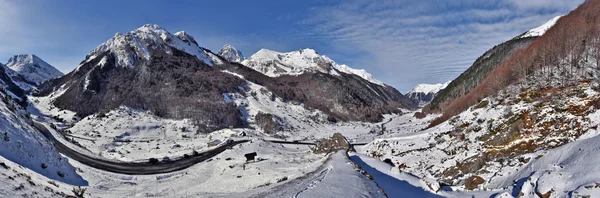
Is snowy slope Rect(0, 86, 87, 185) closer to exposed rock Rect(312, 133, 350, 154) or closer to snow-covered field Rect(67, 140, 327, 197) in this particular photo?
snow-covered field Rect(67, 140, 327, 197)

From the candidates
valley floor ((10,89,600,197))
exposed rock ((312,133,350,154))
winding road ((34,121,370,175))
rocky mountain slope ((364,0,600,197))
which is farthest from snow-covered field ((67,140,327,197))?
rocky mountain slope ((364,0,600,197))

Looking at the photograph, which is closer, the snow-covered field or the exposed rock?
the snow-covered field

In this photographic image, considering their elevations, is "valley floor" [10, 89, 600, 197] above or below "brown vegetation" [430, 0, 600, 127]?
below

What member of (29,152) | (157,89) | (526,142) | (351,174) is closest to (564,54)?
(526,142)

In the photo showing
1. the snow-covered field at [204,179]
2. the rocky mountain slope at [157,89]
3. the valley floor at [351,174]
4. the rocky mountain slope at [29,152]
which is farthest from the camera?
the rocky mountain slope at [157,89]

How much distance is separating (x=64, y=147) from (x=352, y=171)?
173 feet

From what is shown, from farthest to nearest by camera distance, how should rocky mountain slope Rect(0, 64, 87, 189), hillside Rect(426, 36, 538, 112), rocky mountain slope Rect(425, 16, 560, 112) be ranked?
rocky mountain slope Rect(425, 16, 560, 112) < hillside Rect(426, 36, 538, 112) < rocky mountain slope Rect(0, 64, 87, 189)

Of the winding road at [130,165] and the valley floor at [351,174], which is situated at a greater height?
the winding road at [130,165]

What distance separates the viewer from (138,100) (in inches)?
4801

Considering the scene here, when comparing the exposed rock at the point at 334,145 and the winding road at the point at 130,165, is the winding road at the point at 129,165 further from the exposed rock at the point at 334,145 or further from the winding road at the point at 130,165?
the exposed rock at the point at 334,145

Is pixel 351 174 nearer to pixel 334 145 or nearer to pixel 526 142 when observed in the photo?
pixel 526 142

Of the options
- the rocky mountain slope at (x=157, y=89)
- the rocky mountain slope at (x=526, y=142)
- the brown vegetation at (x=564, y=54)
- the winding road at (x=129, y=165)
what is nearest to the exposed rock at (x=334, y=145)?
the rocky mountain slope at (x=526, y=142)

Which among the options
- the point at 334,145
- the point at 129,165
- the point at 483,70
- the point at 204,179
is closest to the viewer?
the point at 204,179

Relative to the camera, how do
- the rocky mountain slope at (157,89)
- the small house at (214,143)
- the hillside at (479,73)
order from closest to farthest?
the small house at (214,143), the rocky mountain slope at (157,89), the hillside at (479,73)
